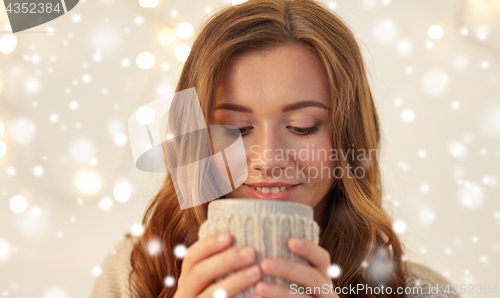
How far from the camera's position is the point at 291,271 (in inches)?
21.4

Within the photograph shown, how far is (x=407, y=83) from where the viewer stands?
128 cm

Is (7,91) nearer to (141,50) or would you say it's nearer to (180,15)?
→ (141,50)

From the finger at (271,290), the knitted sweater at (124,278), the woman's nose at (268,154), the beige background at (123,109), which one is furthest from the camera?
the beige background at (123,109)

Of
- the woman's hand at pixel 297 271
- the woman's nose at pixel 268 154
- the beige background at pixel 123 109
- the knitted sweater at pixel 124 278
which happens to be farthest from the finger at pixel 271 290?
the beige background at pixel 123 109

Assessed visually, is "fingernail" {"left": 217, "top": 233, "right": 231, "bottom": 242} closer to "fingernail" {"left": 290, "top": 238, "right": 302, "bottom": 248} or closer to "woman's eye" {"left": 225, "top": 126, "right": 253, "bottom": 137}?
"fingernail" {"left": 290, "top": 238, "right": 302, "bottom": 248}

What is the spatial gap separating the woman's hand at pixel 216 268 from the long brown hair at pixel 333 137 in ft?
1.28

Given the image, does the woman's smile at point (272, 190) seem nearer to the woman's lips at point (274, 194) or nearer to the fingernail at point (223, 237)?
the woman's lips at point (274, 194)

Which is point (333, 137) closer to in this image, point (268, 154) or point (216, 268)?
point (268, 154)

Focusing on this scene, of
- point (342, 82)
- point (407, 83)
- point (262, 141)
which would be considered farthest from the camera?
point (407, 83)

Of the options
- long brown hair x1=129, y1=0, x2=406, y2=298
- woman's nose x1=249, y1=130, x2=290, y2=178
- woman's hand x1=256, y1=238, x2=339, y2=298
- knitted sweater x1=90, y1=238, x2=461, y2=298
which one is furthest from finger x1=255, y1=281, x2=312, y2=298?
knitted sweater x1=90, y1=238, x2=461, y2=298

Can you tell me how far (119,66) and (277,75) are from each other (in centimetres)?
59

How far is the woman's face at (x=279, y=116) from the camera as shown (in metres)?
0.85

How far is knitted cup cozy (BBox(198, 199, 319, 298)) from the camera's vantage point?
543 millimetres

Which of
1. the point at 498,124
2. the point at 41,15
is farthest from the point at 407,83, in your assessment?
the point at 41,15
